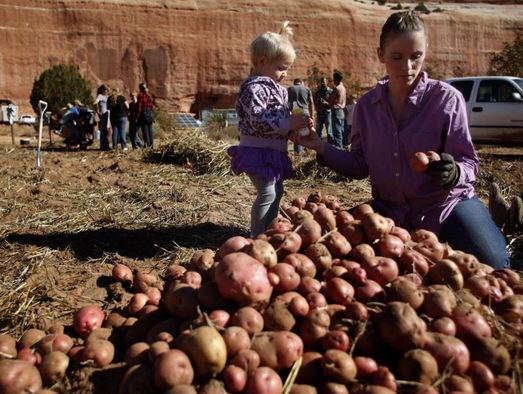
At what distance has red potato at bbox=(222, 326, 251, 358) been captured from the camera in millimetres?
1739

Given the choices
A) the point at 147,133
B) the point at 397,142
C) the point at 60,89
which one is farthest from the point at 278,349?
the point at 60,89

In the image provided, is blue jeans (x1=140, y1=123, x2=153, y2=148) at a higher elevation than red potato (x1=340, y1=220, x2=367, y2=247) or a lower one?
higher

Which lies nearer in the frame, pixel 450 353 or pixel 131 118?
pixel 450 353

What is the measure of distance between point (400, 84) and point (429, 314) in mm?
1634

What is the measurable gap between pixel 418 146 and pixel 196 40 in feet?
122

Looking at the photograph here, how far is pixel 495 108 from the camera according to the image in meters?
11.5

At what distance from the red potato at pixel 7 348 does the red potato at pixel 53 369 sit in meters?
0.24

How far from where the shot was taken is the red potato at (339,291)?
196cm

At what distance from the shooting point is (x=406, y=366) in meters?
→ 1.66

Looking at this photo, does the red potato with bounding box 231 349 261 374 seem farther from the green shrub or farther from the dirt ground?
the green shrub

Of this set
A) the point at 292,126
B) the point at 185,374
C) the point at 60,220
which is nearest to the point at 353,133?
the point at 292,126

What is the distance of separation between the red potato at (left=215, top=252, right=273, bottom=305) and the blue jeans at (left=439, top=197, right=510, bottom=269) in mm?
1485

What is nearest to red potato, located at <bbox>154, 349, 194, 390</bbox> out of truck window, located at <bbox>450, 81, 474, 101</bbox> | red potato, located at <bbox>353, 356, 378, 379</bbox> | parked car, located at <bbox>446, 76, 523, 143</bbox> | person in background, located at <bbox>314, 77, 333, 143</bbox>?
red potato, located at <bbox>353, 356, 378, 379</bbox>

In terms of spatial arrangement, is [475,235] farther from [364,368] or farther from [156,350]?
[156,350]
